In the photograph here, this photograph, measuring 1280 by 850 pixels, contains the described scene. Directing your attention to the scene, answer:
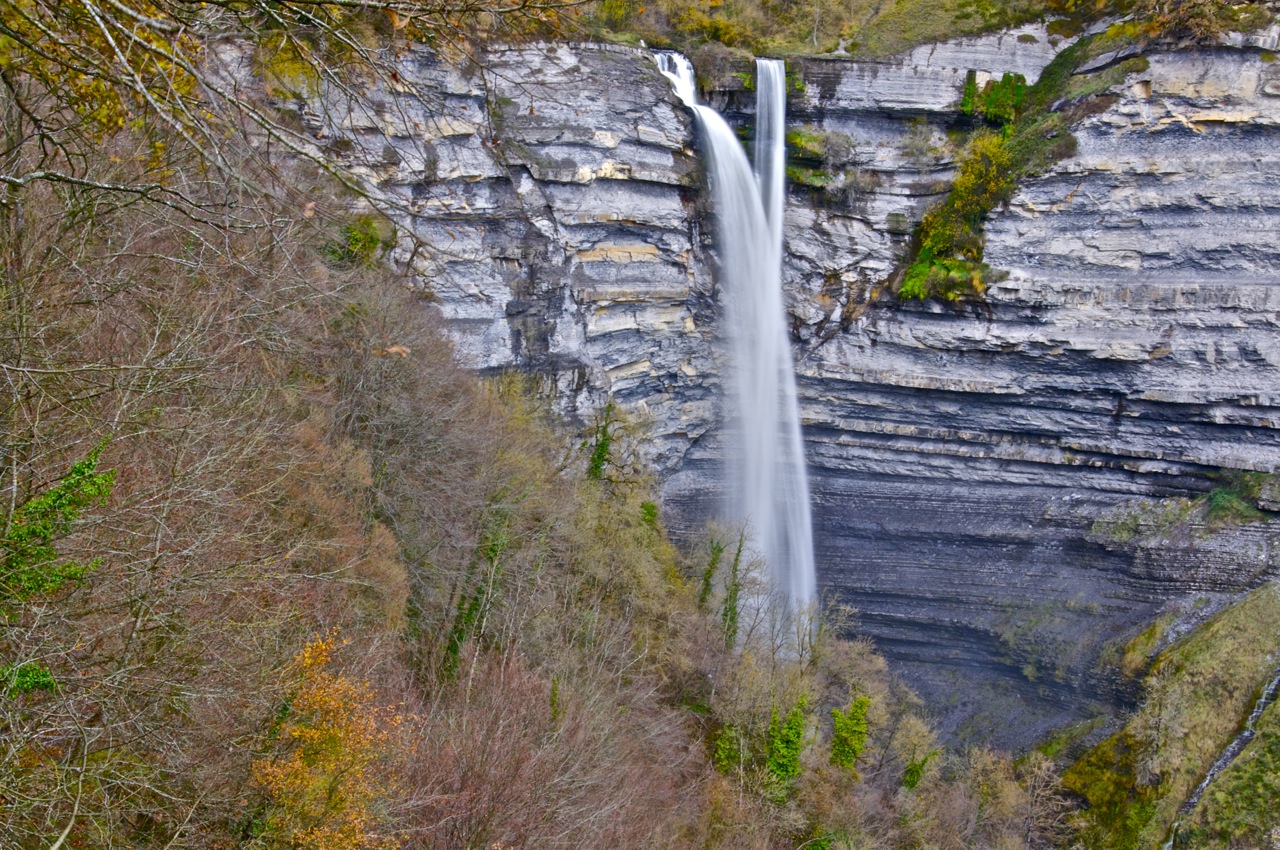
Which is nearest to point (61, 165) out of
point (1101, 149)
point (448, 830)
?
point (448, 830)

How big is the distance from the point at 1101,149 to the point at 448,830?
1879cm

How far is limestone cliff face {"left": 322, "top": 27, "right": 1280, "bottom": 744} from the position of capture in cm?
1783

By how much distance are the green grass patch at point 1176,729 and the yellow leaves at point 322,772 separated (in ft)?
49.5

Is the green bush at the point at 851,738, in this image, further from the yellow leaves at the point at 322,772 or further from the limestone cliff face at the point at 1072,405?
the yellow leaves at the point at 322,772

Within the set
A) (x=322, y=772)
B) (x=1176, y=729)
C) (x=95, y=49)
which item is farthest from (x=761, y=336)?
(x=95, y=49)

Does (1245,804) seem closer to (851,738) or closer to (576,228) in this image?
(851,738)

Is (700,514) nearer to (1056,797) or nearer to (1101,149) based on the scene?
(1056,797)

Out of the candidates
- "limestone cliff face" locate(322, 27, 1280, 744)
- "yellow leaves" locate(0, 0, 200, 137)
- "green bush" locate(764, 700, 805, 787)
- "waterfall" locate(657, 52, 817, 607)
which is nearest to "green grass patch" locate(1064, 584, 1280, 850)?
"limestone cliff face" locate(322, 27, 1280, 744)

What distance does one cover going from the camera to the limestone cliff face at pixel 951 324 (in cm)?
1783

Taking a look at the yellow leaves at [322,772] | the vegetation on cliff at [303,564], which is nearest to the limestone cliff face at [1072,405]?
the vegetation on cliff at [303,564]

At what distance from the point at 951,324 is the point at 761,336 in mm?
4533

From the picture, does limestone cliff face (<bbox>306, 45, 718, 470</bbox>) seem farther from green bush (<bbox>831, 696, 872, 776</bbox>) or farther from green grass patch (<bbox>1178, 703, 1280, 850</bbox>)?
green grass patch (<bbox>1178, 703, 1280, 850</bbox>)

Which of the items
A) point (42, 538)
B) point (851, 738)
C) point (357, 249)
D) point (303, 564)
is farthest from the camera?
point (851, 738)

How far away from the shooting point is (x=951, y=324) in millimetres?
19953
